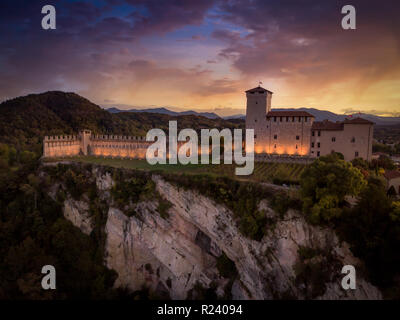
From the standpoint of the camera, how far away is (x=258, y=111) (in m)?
47.9

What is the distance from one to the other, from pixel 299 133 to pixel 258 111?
319 inches

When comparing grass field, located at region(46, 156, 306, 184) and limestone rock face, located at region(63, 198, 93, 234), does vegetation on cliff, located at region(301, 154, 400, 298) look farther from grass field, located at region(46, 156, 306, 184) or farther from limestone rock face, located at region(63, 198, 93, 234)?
limestone rock face, located at region(63, 198, 93, 234)

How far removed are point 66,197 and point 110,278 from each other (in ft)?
48.2

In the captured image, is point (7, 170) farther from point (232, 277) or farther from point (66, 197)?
point (232, 277)

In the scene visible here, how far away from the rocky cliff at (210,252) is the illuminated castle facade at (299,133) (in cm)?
1738

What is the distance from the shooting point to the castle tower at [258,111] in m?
47.3

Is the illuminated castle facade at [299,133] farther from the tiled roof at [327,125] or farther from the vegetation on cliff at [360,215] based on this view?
the vegetation on cliff at [360,215]

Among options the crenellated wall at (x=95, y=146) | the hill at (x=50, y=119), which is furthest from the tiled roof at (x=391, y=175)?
the hill at (x=50, y=119)

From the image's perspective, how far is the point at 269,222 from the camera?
2736 centimetres

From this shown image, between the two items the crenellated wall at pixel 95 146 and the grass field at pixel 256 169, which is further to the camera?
the crenellated wall at pixel 95 146

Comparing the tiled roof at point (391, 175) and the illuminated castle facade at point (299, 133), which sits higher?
the illuminated castle facade at point (299, 133)

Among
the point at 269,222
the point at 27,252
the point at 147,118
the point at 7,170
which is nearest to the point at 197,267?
the point at 269,222

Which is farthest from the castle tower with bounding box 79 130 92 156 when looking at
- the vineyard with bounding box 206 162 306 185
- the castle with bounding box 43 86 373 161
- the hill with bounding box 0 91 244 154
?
the vineyard with bounding box 206 162 306 185

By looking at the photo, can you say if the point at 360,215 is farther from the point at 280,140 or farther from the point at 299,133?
the point at 280,140
